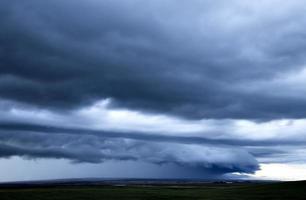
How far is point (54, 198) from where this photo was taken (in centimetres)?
11500

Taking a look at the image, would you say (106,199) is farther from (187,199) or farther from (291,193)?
(291,193)

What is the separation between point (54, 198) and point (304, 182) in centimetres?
8303

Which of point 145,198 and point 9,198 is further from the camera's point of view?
point 9,198

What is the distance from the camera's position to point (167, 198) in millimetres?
112688

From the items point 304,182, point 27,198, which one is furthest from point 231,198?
point 27,198

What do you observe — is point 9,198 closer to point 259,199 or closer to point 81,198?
point 81,198

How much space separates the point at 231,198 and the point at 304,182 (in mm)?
38744

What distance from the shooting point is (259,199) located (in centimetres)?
10594

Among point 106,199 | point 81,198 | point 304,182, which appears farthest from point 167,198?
point 304,182

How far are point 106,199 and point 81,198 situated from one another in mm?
9107

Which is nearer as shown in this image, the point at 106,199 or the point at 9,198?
the point at 106,199

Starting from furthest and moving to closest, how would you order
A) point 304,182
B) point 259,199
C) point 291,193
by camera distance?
point 304,182 → point 291,193 → point 259,199

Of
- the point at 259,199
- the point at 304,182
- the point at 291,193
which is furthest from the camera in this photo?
the point at 304,182

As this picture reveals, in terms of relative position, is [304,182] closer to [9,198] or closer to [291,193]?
[291,193]
